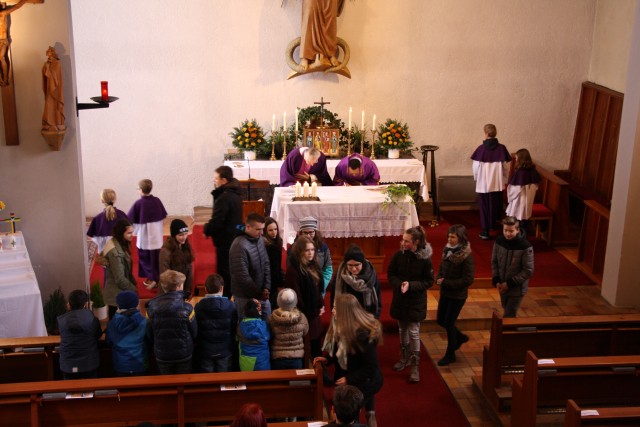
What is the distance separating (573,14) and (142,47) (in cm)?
675

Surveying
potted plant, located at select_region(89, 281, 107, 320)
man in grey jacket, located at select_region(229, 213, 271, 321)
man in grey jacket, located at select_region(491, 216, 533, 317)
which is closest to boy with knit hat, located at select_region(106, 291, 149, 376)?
man in grey jacket, located at select_region(229, 213, 271, 321)

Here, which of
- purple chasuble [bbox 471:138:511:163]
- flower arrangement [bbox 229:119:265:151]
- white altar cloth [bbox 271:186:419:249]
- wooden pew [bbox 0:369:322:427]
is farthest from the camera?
flower arrangement [bbox 229:119:265:151]

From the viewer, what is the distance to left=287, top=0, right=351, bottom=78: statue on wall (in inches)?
489

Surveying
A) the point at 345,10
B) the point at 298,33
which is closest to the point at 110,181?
the point at 298,33

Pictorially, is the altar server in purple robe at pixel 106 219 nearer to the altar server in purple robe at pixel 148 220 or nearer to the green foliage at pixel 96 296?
the altar server in purple robe at pixel 148 220

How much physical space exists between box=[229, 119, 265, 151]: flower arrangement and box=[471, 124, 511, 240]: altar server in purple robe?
3.23 metres

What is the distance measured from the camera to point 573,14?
43.2 feet

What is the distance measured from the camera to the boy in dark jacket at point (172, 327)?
632 centimetres

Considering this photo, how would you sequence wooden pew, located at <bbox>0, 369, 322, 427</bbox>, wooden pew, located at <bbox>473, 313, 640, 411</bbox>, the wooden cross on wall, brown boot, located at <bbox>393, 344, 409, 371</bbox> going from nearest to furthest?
1. wooden pew, located at <bbox>0, 369, 322, 427</bbox>
2. wooden pew, located at <bbox>473, 313, 640, 411</bbox>
3. the wooden cross on wall
4. brown boot, located at <bbox>393, 344, 409, 371</bbox>

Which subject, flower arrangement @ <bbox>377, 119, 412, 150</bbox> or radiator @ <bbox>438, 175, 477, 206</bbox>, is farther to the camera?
radiator @ <bbox>438, 175, 477, 206</bbox>

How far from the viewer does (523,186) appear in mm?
11273

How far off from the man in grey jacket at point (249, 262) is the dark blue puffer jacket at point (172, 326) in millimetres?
1192

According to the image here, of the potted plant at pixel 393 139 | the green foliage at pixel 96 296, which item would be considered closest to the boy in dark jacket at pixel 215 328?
the green foliage at pixel 96 296

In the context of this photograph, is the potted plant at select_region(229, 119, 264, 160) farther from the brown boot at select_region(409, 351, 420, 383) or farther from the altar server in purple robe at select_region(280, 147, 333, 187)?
the brown boot at select_region(409, 351, 420, 383)
